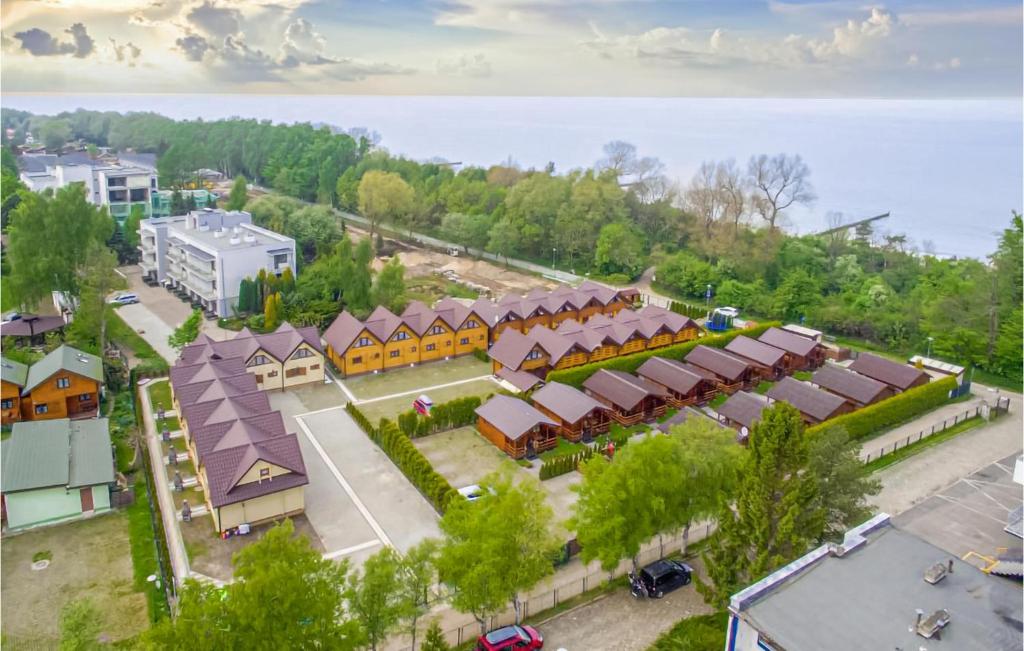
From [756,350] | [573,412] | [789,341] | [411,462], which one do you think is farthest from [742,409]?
[411,462]

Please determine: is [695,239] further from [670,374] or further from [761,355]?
[670,374]

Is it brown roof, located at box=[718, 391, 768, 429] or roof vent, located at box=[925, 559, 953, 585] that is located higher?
roof vent, located at box=[925, 559, 953, 585]

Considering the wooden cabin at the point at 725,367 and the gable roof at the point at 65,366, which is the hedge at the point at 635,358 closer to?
the wooden cabin at the point at 725,367

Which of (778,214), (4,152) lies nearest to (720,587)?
(778,214)

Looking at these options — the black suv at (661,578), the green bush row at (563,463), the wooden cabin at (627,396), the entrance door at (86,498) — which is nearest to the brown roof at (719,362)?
the wooden cabin at (627,396)

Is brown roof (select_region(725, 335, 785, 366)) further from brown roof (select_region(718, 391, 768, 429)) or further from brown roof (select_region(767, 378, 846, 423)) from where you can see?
brown roof (select_region(718, 391, 768, 429))

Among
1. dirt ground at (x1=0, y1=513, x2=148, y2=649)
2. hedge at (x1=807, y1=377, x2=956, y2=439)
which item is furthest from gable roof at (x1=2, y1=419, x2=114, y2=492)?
hedge at (x1=807, y1=377, x2=956, y2=439)

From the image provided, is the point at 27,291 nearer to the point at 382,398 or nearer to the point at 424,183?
the point at 382,398
